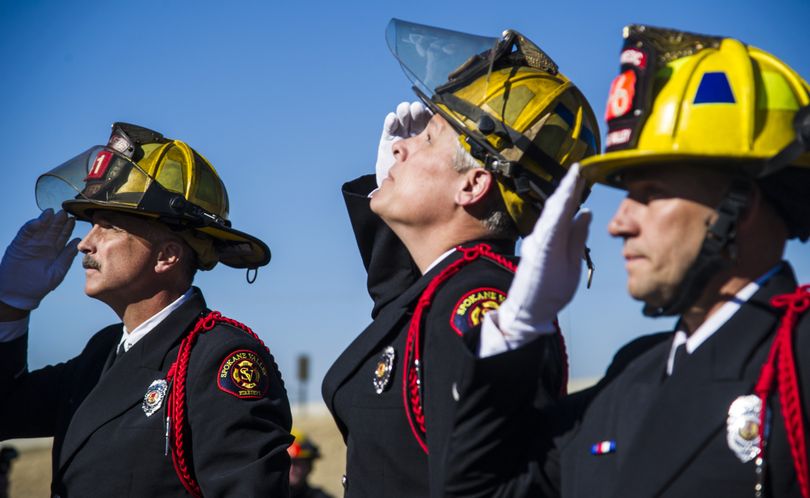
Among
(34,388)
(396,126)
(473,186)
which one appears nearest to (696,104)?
(473,186)

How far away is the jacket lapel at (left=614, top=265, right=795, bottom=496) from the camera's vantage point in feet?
10.6

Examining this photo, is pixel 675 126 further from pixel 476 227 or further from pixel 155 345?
pixel 155 345

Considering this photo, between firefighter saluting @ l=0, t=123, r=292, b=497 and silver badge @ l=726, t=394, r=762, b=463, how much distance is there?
107 inches

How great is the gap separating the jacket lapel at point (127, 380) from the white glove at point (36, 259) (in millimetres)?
816

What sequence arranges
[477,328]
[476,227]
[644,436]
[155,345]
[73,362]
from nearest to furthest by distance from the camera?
1. [644,436]
2. [477,328]
3. [476,227]
4. [155,345]
5. [73,362]

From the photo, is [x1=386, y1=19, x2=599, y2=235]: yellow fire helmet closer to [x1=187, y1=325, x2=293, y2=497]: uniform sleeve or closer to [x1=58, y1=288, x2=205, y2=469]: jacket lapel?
[x1=187, y1=325, x2=293, y2=497]: uniform sleeve

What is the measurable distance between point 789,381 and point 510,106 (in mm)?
1982

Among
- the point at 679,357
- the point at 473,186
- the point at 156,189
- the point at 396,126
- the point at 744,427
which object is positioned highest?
the point at 396,126

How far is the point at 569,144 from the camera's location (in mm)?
4871

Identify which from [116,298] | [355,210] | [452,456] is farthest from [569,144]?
[116,298]

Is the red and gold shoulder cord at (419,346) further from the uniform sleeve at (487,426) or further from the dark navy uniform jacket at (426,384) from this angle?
the uniform sleeve at (487,426)

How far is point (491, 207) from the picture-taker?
4.87 m

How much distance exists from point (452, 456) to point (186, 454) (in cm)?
225

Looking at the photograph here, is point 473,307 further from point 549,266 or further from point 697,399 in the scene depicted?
point 697,399
